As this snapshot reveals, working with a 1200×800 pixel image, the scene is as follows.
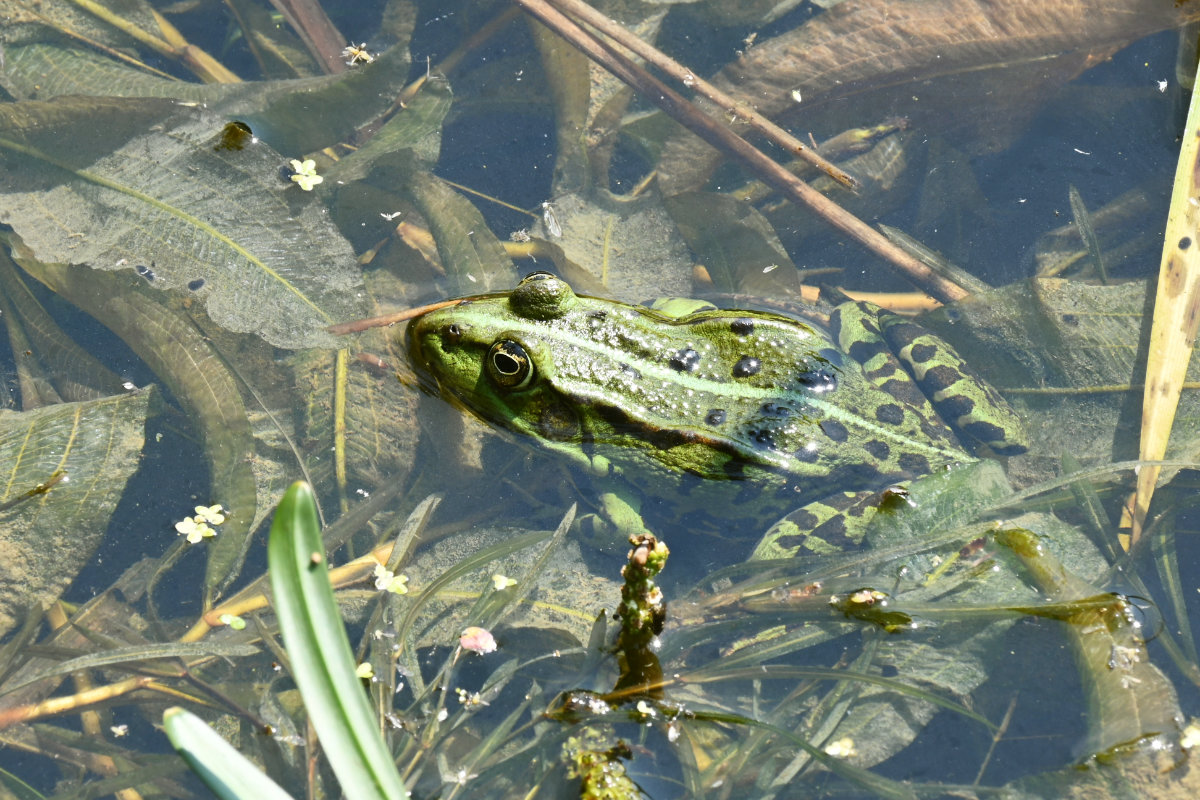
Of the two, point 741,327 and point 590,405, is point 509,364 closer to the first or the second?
point 590,405

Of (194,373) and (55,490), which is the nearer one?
(55,490)

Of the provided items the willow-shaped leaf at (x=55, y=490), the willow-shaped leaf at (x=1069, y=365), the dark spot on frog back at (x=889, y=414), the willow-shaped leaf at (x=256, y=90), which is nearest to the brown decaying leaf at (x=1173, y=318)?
the willow-shaped leaf at (x=1069, y=365)

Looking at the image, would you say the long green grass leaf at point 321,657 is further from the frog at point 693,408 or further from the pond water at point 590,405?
the frog at point 693,408

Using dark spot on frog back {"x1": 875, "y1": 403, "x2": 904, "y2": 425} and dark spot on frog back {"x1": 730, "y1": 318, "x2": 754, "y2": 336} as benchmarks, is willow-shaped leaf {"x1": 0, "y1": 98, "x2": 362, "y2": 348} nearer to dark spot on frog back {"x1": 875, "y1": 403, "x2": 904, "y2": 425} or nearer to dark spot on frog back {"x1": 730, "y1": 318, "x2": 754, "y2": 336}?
dark spot on frog back {"x1": 730, "y1": 318, "x2": 754, "y2": 336}

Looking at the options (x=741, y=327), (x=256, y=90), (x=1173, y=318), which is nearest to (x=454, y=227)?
(x=256, y=90)

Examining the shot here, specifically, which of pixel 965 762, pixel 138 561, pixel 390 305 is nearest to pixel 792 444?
pixel 965 762

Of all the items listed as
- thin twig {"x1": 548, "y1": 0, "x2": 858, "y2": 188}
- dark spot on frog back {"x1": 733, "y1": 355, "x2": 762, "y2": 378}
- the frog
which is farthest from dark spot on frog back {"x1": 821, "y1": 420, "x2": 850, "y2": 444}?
thin twig {"x1": 548, "y1": 0, "x2": 858, "y2": 188}
